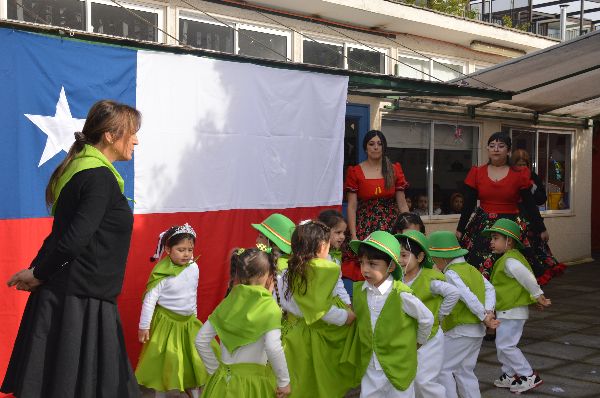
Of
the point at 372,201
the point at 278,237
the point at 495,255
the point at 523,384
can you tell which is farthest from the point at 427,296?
the point at 495,255

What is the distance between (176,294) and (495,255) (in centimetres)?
332

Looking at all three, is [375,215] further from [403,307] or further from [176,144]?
[403,307]

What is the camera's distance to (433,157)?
1209 centimetres

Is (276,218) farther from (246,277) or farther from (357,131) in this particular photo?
(357,131)

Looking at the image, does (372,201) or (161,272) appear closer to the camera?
(161,272)

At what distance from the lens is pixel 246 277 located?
427 centimetres

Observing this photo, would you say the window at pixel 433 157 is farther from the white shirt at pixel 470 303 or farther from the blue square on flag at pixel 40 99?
the blue square on flag at pixel 40 99

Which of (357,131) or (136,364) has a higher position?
(357,131)

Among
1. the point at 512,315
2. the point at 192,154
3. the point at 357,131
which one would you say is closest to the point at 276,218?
the point at 192,154

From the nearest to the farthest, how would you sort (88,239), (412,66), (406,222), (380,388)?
1. (88,239)
2. (380,388)
3. (406,222)
4. (412,66)

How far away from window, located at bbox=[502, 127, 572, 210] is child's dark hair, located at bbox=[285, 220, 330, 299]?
981cm

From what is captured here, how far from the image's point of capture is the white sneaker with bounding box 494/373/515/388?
6402mm

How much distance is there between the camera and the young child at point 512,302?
624 centimetres

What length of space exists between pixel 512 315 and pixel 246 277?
9.43ft
